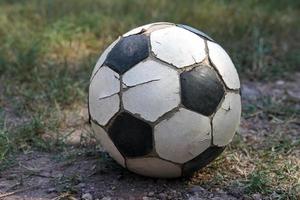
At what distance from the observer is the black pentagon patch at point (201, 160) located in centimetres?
229

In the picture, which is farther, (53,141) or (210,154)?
(53,141)

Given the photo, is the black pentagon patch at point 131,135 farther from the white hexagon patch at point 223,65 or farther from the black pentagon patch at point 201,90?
the white hexagon patch at point 223,65

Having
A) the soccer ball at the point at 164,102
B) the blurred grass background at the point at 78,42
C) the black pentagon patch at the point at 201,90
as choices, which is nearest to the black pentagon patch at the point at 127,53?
the soccer ball at the point at 164,102

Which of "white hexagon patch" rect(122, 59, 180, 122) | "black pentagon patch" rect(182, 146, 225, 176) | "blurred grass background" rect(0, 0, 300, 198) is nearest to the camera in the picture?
"white hexagon patch" rect(122, 59, 180, 122)

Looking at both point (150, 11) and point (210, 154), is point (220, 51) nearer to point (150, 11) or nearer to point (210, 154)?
point (210, 154)

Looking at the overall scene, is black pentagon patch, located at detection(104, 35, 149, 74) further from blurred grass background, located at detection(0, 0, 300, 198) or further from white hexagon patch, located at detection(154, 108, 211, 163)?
blurred grass background, located at detection(0, 0, 300, 198)

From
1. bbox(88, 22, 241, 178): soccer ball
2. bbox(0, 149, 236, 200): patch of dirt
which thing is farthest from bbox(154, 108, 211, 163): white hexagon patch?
bbox(0, 149, 236, 200): patch of dirt

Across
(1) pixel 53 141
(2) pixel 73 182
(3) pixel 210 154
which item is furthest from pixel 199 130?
(1) pixel 53 141

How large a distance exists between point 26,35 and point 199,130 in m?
2.11

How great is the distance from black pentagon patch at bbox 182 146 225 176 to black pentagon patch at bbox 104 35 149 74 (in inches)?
16.8

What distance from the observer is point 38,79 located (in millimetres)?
3486

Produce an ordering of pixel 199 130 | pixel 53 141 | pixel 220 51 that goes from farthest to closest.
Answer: pixel 53 141, pixel 220 51, pixel 199 130

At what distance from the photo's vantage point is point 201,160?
7.57 ft

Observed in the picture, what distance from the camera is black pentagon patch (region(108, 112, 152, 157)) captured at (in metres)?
2.20
